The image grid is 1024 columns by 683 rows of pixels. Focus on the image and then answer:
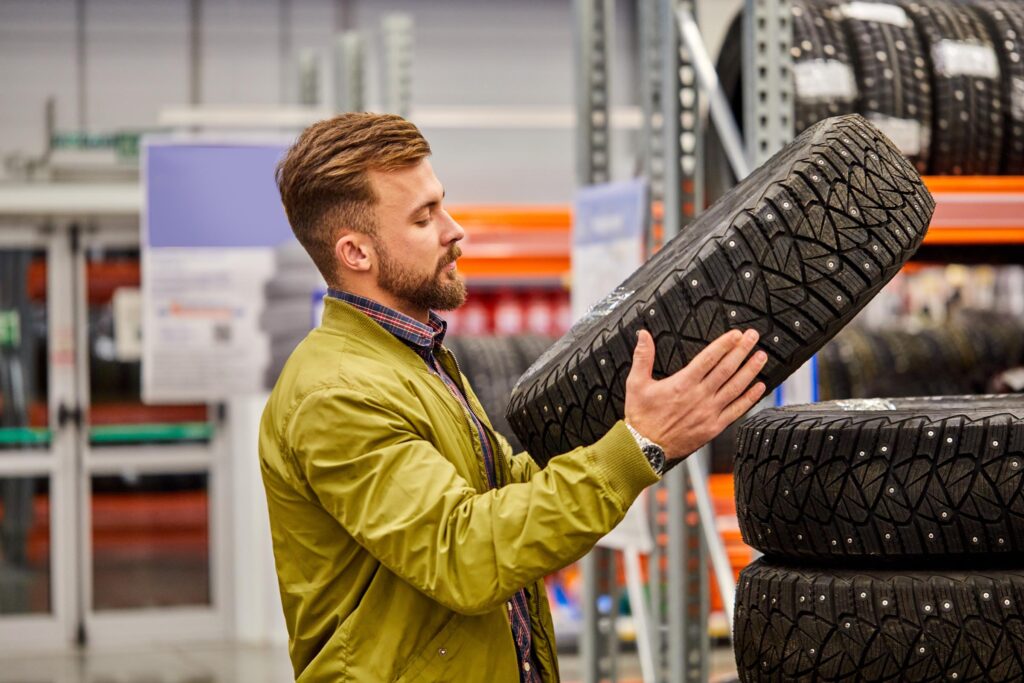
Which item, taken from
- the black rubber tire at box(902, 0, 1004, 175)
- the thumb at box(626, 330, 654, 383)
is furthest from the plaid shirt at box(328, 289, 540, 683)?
the black rubber tire at box(902, 0, 1004, 175)

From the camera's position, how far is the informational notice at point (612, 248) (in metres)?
3.68

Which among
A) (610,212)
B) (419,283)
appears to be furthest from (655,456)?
(610,212)

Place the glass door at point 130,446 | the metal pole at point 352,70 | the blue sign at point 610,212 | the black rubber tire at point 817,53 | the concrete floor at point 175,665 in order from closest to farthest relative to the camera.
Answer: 1. the black rubber tire at point 817,53
2. the blue sign at point 610,212
3. the metal pole at point 352,70
4. the concrete floor at point 175,665
5. the glass door at point 130,446

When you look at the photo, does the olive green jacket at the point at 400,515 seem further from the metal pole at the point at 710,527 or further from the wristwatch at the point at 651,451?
the metal pole at the point at 710,527

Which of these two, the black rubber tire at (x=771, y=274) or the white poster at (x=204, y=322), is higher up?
the black rubber tire at (x=771, y=274)

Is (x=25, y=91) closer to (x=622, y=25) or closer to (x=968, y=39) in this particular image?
(x=622, y=25)

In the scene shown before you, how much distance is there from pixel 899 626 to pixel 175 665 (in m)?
6.15

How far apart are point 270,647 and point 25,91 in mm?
4965

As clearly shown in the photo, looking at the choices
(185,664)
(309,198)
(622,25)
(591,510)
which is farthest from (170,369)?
(622,25)

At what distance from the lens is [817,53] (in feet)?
11.3

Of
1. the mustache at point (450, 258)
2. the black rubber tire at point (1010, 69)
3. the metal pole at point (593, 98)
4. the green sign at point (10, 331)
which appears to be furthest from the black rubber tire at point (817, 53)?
the green sign at point (10, 331)

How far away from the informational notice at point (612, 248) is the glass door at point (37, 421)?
5.22m

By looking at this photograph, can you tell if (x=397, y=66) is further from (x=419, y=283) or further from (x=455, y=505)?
(x=455, y=505)

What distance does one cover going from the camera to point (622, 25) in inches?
468
